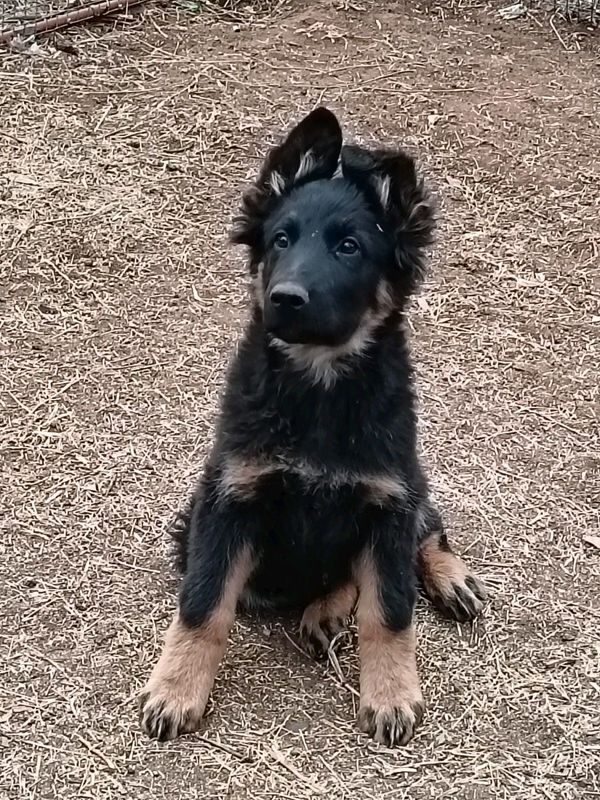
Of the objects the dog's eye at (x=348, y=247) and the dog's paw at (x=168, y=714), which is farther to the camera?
the dog's paw at (x=168, y=714)

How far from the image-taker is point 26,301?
19.5ft

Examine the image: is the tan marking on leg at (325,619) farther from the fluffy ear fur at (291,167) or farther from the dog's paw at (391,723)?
the fluffy ear fur at (291,167)

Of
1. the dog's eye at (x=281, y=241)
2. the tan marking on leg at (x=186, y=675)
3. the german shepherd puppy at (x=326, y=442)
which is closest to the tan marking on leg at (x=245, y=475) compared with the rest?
the german shepherd puppy at (x=326, y=442)

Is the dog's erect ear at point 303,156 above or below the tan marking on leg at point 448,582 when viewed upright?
above

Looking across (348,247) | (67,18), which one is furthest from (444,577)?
(67,18)

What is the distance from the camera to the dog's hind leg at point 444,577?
4.18 m

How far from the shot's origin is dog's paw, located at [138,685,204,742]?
3648 millimetres

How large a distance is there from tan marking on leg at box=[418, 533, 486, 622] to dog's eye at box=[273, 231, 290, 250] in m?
1.27

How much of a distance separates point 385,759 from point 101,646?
1.03 metres

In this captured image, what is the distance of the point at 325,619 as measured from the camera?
160 inches

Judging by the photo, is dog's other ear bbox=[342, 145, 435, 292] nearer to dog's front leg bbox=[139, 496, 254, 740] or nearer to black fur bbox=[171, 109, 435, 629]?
black fur bbox=[171, 109, 435, 629]

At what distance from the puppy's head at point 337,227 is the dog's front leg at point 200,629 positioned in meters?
0.62

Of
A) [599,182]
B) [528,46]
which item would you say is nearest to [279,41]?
[528,46]

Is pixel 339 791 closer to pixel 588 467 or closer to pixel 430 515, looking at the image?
pixel 430 515
